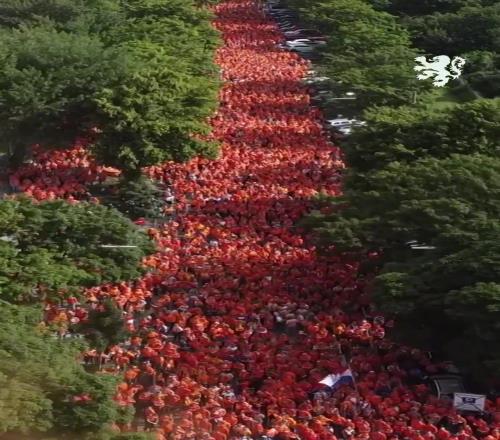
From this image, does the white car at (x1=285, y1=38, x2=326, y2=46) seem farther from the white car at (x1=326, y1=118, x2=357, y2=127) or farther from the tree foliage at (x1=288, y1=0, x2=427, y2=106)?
the white car at (x1=326, y1=118, x2=357, y2=127)

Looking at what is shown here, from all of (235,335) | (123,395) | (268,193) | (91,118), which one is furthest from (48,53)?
(123,395)

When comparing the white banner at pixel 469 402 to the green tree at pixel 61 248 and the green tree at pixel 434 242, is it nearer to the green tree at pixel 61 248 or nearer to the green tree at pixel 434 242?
the green tree at pixel 434 242

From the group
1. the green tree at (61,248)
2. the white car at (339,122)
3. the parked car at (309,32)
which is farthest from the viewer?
the parked car at (309,32)

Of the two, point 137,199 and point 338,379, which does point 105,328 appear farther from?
point 137,199

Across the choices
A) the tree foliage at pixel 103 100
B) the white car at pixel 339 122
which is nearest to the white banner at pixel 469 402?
the tree foliage at pixel 103 100

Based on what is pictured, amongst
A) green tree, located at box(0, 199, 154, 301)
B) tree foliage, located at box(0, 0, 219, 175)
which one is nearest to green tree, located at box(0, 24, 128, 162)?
tree foliage, located at box(0, 0, 219, 175)

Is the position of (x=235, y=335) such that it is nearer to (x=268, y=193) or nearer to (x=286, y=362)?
(x=286, y=362)

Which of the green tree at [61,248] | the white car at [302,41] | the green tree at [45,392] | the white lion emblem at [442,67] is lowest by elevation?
the white car at [302,41]
